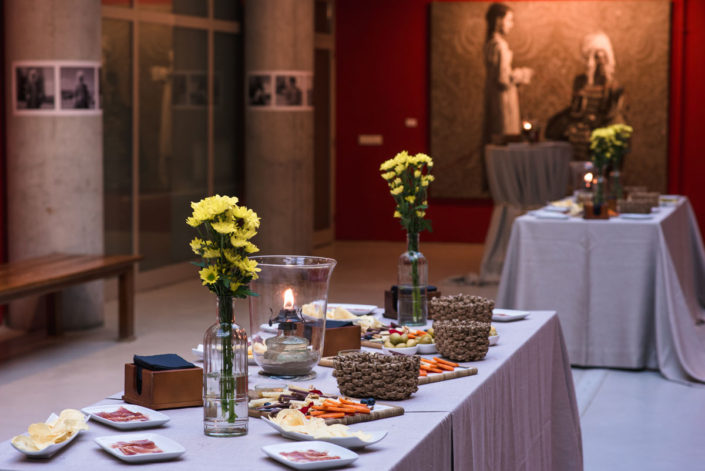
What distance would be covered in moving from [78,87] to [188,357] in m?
2.18

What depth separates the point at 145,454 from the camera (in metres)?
2.00

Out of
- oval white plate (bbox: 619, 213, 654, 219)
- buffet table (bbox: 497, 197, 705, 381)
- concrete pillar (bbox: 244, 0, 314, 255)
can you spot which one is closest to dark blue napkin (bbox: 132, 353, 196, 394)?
buffet table (bbox: 497, 197, 705, 381)

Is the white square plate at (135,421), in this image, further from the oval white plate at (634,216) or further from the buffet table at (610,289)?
the oval white plate at (634,216)

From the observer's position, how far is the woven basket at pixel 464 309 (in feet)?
10.1

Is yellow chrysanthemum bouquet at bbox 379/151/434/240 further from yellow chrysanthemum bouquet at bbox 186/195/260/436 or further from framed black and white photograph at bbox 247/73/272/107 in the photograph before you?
framed black and white photograph at bbox 247/73/272/107

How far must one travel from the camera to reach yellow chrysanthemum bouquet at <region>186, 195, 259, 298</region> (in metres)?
2.18

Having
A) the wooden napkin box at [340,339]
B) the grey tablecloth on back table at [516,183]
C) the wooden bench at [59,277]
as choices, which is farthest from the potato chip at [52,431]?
the grey tablecloth on back table at [516,183]

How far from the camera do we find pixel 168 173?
9.64 meters

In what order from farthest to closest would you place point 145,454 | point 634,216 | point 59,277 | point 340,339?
point 634,216
point 59,277
point 340,339
point 145,454

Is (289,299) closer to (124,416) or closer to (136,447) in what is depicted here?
(124,416)

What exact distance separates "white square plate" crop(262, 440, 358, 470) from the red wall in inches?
416

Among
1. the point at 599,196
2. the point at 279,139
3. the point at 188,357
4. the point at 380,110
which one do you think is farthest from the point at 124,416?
the point at 380,110

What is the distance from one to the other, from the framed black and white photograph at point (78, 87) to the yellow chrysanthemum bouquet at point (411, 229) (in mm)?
4316

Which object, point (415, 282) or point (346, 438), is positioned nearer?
point (346, 438)
